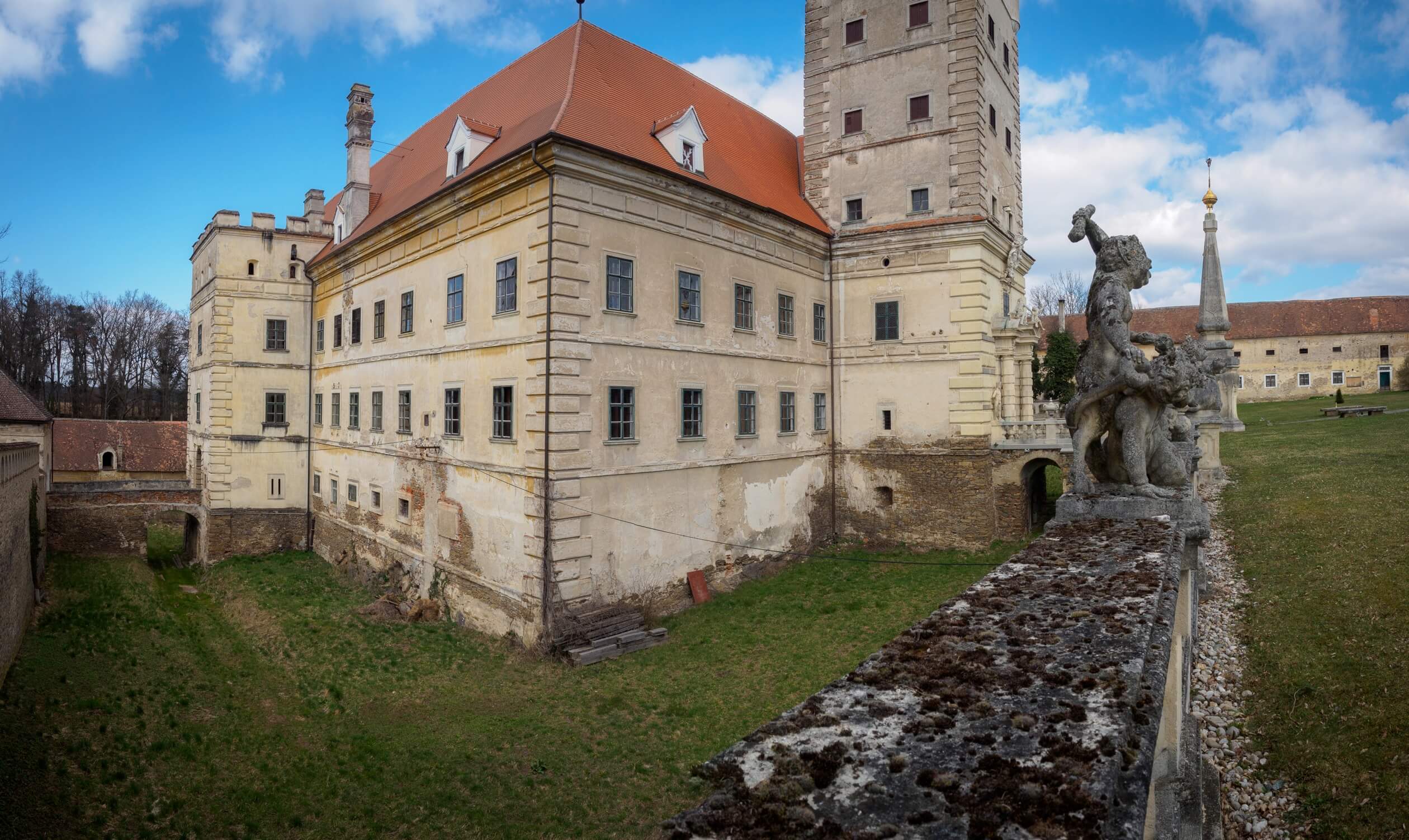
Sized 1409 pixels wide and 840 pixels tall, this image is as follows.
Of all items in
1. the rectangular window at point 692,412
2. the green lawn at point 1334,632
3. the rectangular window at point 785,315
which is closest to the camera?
the green lawn at point 1334,632

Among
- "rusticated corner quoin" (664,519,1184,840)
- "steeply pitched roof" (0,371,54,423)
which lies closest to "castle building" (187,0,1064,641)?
"steeply pitched roof" (0,371,54,423)

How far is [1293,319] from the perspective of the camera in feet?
194

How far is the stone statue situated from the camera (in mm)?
7711

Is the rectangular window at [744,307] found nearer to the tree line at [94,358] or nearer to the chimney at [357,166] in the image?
the chimney at [357,166]

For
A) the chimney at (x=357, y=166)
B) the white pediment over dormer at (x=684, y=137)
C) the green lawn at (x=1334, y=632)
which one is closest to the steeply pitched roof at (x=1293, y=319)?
the green lawn at (x=1334, y=632)

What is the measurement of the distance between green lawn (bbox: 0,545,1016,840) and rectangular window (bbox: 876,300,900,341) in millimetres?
6784

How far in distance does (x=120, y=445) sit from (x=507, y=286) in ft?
98.3

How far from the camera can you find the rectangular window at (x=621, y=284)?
16391mm

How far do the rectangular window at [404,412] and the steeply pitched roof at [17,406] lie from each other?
16.7m

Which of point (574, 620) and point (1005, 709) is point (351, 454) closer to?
point (574, 620)

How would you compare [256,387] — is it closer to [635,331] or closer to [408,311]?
[408,311]

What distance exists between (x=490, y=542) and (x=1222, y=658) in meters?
13.3

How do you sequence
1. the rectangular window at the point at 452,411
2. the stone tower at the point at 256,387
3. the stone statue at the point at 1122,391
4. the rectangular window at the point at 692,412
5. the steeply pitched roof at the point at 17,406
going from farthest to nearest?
the steeply pitched roof at the point at 17,406 → the stone tower at the point at 256,387 → the rectangular window at the point at 452,411 → the rectangular window at the point at 692,412 → the stone statue at the point at 1122,391

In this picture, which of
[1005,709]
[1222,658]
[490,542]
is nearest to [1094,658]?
[1005,709]
